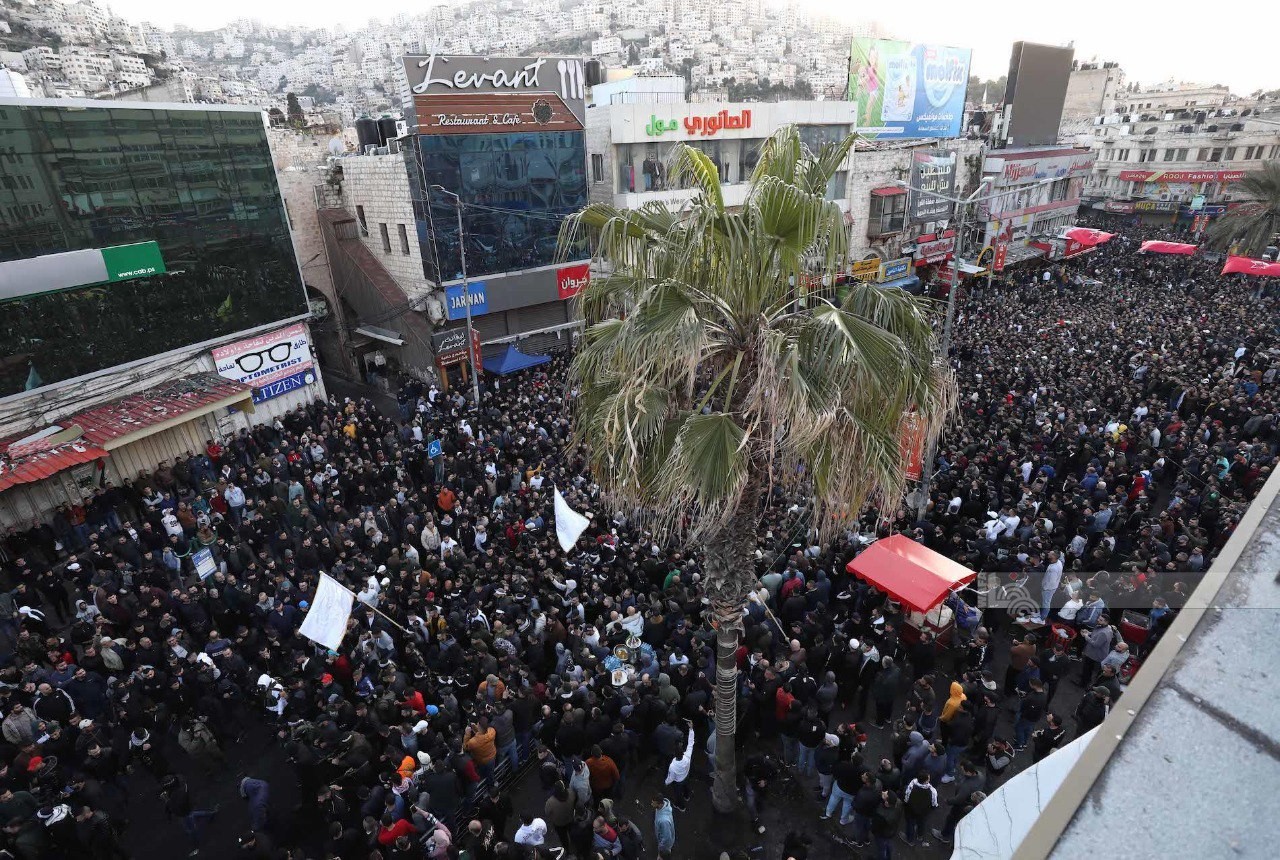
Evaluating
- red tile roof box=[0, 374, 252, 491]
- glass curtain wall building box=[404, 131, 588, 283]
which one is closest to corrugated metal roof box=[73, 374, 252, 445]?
red tile roof box=[0, 374, 252, 491]

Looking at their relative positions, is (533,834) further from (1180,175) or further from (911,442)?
(1180,175)

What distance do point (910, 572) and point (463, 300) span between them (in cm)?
1816

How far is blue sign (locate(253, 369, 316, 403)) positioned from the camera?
20109 mm

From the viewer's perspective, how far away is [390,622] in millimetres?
10117

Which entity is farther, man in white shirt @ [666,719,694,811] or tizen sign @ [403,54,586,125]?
tizen sign @ [403,54,586,125]

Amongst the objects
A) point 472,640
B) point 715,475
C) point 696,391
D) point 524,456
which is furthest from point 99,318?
point 715,475

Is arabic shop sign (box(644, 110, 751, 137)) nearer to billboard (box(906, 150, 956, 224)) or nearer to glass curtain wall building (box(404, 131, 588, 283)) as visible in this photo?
glass curtain wall building (box(404, 131, 588, 283))

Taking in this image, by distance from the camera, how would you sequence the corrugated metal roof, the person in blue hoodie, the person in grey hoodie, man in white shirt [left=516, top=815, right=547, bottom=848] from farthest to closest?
the corrugated metal roof
the person in grey hoodie
the person in blue hoodie
man in white shirt [left=516, top=815, right=547, bottom=848]

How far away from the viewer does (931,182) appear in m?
33.8

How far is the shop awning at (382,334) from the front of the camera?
81.3 feet

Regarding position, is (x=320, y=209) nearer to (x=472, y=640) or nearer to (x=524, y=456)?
(x=524, y=456)

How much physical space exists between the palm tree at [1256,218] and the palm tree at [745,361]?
131 feet

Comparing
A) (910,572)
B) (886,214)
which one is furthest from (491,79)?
(886,214)

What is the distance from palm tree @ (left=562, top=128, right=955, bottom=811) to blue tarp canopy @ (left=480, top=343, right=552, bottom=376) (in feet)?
57.9
